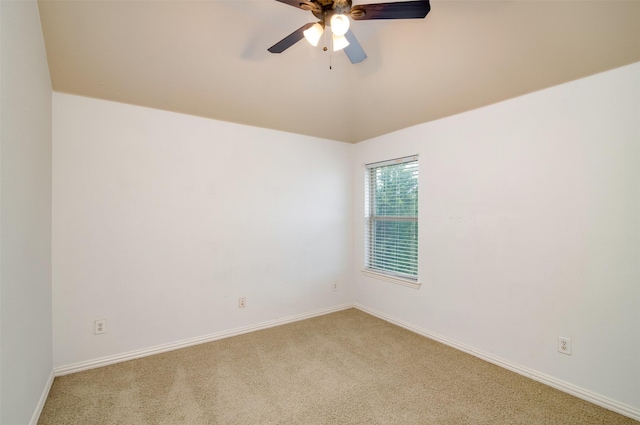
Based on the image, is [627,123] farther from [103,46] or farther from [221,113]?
[103,46]

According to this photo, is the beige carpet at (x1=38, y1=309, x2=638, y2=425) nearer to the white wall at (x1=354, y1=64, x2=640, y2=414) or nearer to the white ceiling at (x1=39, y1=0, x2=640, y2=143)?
the white wall at (x1=354, y1=64, x2=640, y2=414)

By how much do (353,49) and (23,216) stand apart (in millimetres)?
2240

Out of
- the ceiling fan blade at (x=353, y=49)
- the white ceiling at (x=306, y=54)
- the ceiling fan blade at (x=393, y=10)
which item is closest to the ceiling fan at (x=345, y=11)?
the ceiling fan blade at (x=393, y=10)

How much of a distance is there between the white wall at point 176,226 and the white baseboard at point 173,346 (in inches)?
1.6

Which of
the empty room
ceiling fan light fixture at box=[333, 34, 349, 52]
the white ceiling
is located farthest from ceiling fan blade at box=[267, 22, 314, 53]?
the white ceiling

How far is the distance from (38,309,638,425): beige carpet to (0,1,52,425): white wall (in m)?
0.46

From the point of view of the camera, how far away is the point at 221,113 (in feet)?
9.78

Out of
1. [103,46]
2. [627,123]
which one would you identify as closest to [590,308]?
[627,123]

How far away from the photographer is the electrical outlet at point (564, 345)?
6.88 ft

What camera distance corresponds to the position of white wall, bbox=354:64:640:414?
1895 mm

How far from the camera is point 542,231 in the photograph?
224cm

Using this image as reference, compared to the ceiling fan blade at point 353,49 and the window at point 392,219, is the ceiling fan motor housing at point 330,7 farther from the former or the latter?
the window at point 392,219

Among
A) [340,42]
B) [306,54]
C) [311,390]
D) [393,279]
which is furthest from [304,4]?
[393,279]

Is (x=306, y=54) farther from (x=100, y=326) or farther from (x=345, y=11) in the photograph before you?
(x=100, y=326)
